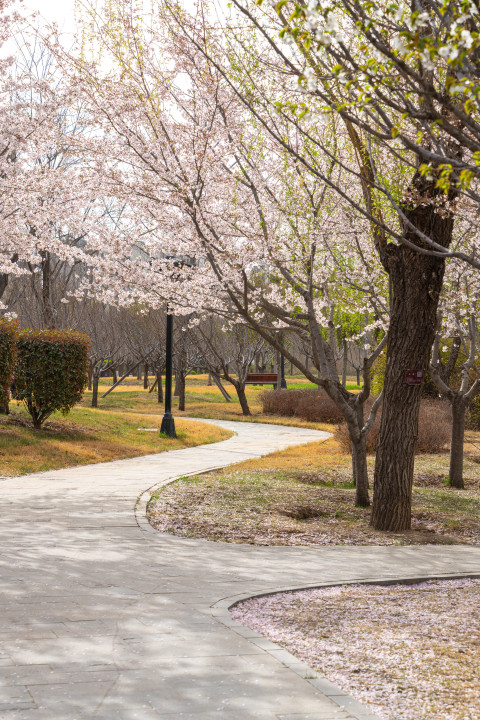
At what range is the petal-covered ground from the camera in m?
3.68

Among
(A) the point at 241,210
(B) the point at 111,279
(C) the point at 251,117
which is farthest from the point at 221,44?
(B) the point at 111,279

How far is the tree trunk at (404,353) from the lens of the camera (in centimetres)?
906

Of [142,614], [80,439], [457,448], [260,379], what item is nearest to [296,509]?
[457,448]

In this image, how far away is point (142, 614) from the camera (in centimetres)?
497

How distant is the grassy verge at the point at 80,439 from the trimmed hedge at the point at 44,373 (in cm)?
61

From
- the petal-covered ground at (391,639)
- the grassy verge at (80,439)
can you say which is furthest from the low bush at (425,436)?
the petal-covered ground at (391,639)

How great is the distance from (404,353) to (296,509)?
2685mm

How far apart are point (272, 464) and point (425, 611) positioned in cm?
988

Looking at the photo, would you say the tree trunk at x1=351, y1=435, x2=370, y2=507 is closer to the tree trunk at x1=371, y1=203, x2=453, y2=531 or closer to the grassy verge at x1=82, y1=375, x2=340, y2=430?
the tree trunk at x1=371, y1=203, x2=453, y2=531

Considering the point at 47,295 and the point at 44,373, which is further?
the point at 47,295

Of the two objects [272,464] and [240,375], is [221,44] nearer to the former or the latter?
[272,464]

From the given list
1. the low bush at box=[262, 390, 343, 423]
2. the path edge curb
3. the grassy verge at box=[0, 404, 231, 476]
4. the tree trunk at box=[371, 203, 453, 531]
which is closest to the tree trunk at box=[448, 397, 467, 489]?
the tree trunk at box=[371, 203, 453, 531]

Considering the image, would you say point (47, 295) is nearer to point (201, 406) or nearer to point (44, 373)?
point (201, 406)

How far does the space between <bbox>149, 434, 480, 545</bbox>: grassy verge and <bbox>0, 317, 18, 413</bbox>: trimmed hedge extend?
194 inches
